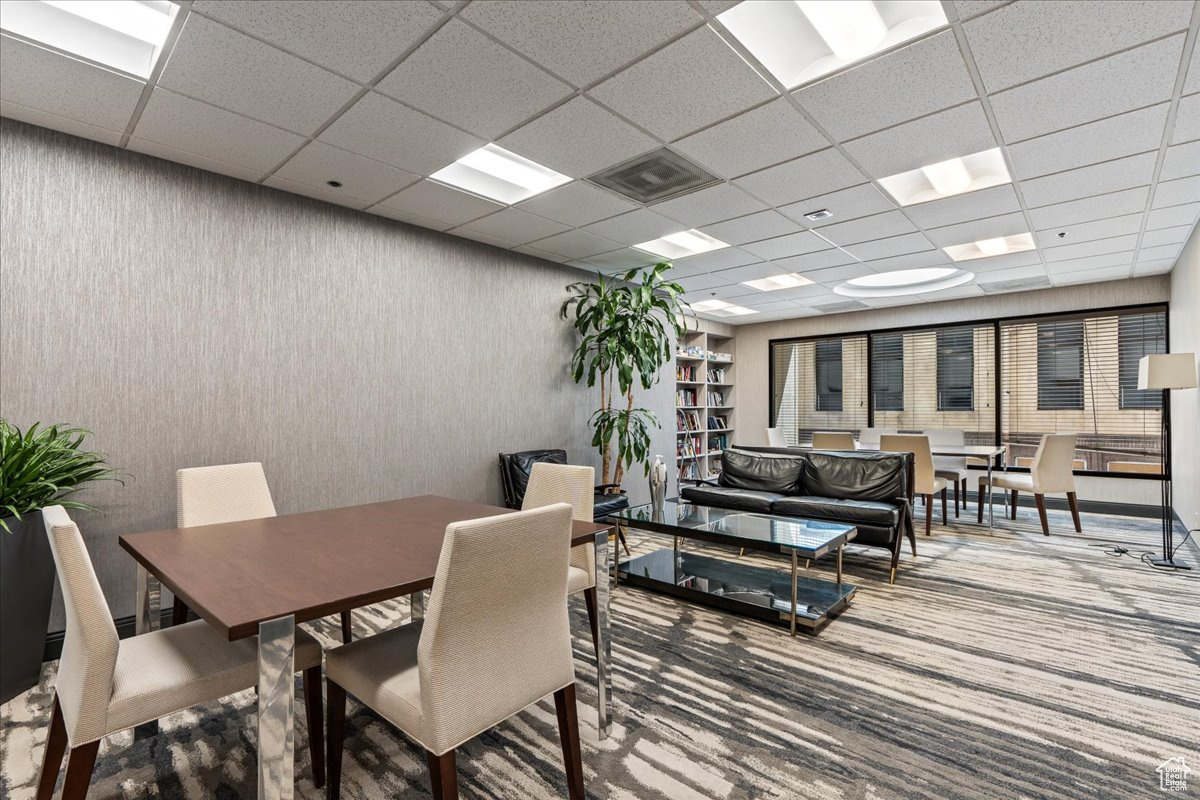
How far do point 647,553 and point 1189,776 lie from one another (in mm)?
3059

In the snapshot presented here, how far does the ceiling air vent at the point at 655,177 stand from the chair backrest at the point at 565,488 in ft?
5.96

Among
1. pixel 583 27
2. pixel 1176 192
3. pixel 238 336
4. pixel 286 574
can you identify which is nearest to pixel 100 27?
pixel 238 336

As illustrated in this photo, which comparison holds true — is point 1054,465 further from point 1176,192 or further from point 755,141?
point 755,141

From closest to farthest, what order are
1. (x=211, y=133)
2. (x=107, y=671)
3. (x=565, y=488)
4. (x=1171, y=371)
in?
(x=107, y=671) < (x=565, y=488) < (x=211, y=133) < (x=1171, y=371)

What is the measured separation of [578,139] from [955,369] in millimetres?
6610

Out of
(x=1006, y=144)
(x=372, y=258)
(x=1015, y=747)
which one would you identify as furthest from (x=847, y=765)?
(x=372, y=258)

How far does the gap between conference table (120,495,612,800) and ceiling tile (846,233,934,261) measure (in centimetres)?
393

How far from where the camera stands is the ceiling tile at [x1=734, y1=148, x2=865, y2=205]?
3.19 meters

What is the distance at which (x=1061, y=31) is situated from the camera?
2068mm

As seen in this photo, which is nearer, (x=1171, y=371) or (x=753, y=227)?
(x=1171, y=371)

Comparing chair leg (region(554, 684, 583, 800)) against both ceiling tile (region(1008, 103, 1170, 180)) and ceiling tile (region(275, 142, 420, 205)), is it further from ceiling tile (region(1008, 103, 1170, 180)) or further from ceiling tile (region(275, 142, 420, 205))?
ceiling tile (region(1008, 103, 1170, 180))

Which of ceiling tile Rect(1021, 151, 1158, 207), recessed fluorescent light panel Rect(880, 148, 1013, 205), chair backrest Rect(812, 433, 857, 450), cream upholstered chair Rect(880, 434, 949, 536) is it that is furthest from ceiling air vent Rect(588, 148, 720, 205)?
chair backrest Rect(812, 433, 857, 450)

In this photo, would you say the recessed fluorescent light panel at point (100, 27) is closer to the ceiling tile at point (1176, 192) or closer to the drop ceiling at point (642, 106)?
the drop ceiling at point (642, 106)

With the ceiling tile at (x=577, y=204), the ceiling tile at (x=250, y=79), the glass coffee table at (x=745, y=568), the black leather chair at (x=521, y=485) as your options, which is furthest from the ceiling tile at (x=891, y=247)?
the ceiling tile at (x=250, y=79)
